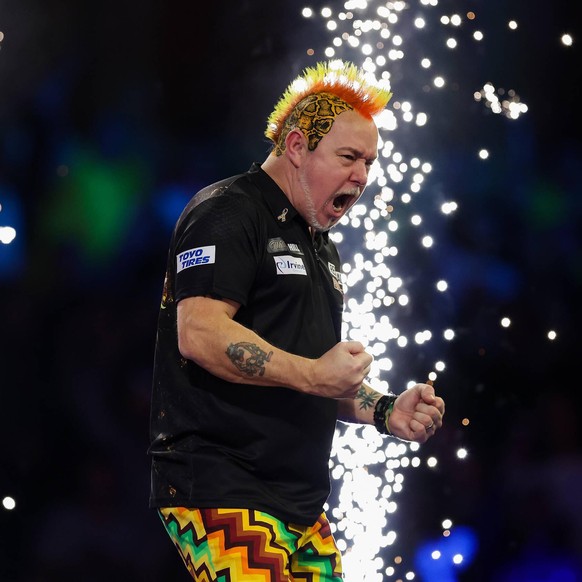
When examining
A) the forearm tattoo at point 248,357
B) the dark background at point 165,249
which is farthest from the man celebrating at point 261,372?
the dark background at point 165,249

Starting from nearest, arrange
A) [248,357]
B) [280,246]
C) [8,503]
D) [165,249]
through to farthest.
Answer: [248,357], [280,246], [8,503], [165,249]

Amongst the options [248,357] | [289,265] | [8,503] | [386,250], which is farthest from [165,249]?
[248,357]

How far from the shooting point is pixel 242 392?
74.6 inches

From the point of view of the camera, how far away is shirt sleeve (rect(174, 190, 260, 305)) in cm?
182

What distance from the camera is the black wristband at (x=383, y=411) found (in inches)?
87.6

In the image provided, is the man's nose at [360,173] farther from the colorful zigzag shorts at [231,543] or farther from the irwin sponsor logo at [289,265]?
the colorful zigzag shorts at [231,543]

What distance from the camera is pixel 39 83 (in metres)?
3.19

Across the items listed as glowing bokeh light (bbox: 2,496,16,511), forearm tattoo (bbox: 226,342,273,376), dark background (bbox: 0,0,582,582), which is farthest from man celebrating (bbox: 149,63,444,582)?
glowing bokeh light (bbox: 2,496,16,511)

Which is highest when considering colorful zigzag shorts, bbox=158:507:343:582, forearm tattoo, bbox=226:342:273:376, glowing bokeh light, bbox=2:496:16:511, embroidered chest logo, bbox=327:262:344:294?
embroidered chest logo, bbox=327:262:344:294

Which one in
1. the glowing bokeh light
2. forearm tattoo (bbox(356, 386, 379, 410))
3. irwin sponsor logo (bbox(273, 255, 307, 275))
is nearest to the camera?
irwin sponsor logo (bbox(273, 255, 307, 275))

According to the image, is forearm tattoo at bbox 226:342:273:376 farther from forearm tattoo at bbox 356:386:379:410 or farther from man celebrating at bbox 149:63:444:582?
forearm tattoo at bbox 356:386:379:410

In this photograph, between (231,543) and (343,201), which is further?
(343,201)

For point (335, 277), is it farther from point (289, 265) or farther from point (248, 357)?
point (248, 357)

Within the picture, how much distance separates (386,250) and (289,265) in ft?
5.84
